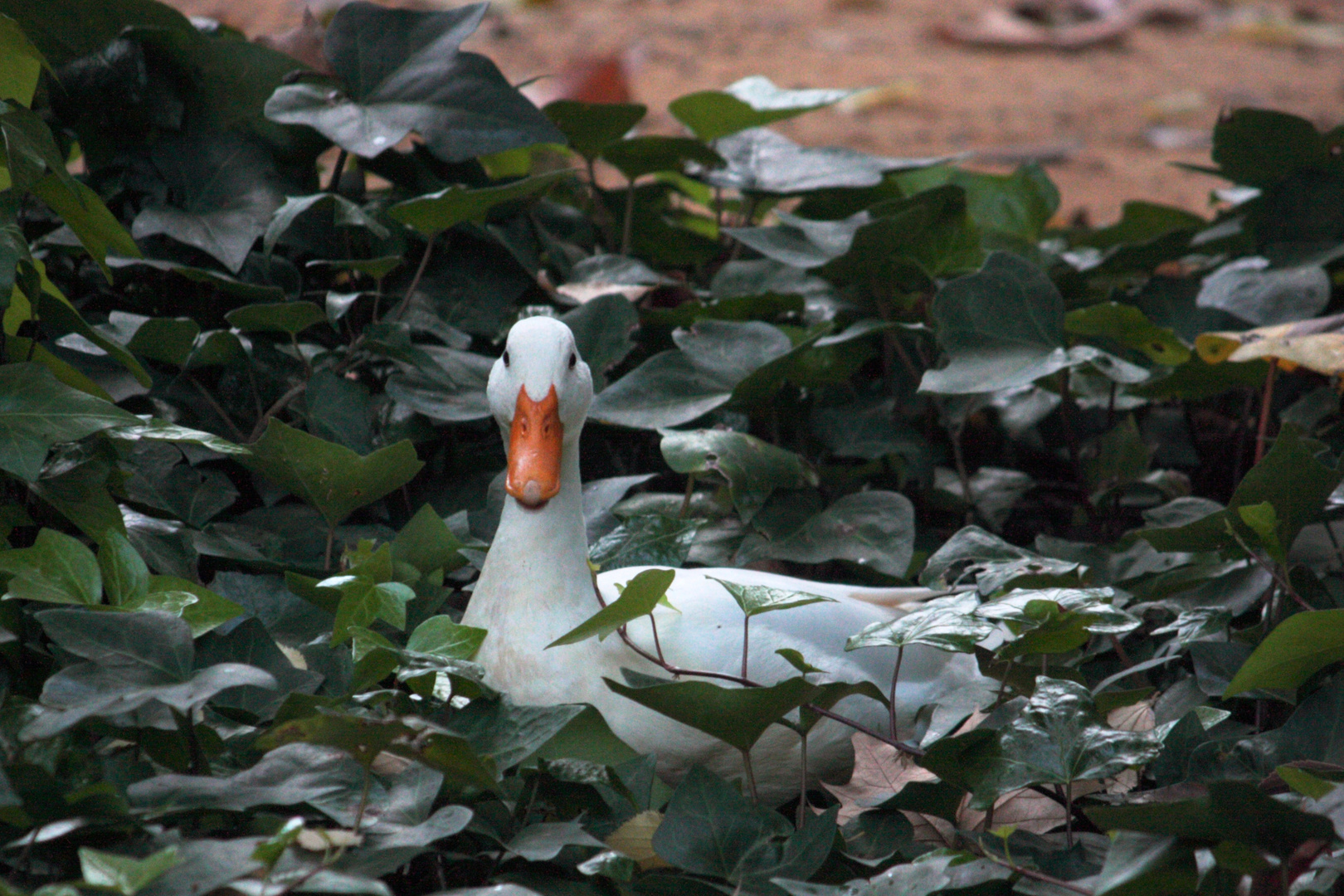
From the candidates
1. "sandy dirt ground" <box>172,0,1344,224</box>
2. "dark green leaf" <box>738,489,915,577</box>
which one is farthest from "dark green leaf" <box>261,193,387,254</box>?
"sandy dirt ground" <box>172,0,1344,224</box>

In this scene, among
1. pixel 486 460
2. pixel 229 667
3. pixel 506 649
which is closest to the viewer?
pixel 229 667

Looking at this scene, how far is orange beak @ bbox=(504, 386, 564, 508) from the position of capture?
1685 millimetres

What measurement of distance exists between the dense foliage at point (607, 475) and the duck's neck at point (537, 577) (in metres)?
0.10

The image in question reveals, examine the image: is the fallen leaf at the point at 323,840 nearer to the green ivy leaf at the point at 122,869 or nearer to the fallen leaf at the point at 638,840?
the green ivy leaf at the point at 122,869

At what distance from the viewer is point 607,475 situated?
92.4 inches

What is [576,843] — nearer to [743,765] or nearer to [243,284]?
[743,765]

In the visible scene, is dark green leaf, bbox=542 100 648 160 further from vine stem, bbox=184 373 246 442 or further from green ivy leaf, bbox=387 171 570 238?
vine stem, bbox=184 373 246 442

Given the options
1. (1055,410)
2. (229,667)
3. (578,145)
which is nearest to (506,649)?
(229,667)

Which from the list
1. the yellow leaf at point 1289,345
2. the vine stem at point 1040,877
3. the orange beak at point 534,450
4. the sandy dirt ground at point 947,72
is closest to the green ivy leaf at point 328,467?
the orange beak at point 534,450

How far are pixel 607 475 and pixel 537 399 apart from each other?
68cm

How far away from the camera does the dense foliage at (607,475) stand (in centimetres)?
125

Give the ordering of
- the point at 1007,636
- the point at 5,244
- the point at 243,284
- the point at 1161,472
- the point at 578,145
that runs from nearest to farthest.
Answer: the point at 5,244 → the point at 1007,636 → the point at 243,284 → the point at 1161,472 → the point at 578,145

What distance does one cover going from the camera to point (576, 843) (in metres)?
1.32

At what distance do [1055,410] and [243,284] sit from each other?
1614 mm
